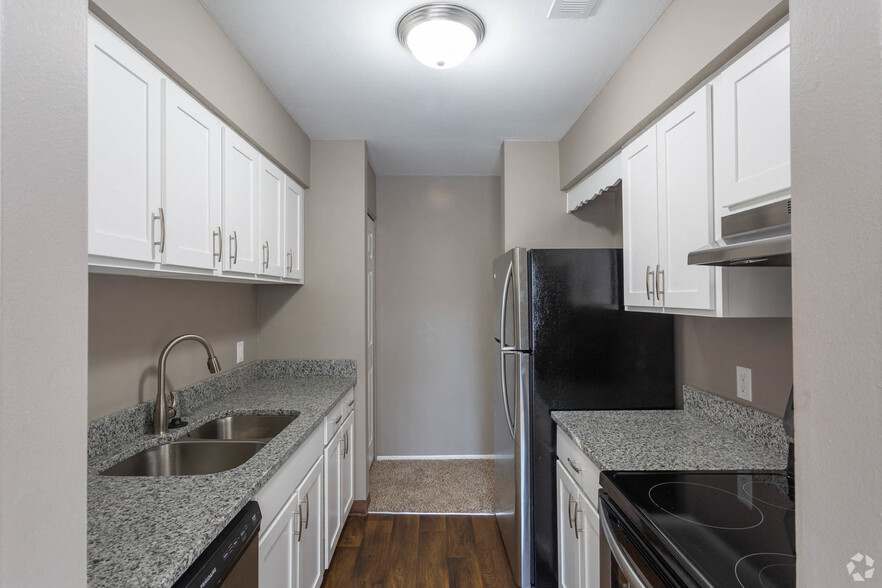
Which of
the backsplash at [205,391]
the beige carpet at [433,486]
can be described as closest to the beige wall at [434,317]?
the beige carpet at [433,486]

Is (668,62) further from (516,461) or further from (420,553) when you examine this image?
(420,553)

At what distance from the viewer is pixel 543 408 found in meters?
2.13

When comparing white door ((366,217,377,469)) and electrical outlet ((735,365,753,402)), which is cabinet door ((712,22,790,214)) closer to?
electrical outlet ((735,365,753,402))

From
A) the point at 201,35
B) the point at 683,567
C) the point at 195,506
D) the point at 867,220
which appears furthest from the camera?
the point at 201,35

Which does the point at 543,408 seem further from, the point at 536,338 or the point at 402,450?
the point at 402,450

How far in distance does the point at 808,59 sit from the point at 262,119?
7.28 feet

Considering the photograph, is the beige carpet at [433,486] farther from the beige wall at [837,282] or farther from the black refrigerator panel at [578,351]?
the beige wall at [837,282]

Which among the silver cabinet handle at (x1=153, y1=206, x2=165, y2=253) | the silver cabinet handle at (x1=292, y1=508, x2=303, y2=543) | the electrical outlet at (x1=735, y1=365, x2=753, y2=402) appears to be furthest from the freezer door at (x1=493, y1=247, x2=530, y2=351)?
the silver cabinet handle at (x1=153, y1=206, x2=165, y2=253)

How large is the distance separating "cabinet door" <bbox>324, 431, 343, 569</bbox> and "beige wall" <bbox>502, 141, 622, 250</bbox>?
5.41 ft

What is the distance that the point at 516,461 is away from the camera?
2.20 m

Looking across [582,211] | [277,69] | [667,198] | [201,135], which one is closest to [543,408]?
[667,198]

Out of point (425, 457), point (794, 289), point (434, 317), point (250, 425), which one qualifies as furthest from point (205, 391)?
point (794, 289)

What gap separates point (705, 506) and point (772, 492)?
9.5 inches

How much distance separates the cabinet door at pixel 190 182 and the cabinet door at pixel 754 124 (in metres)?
1.72
